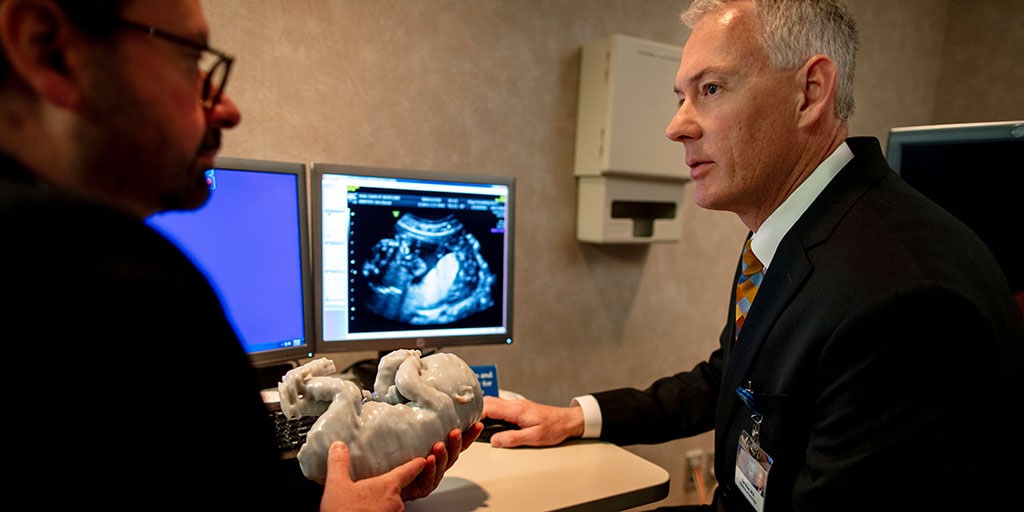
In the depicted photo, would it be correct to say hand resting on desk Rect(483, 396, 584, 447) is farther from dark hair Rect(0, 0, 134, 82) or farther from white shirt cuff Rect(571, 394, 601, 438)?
dark hair Rect(0, 0, 134, 82)

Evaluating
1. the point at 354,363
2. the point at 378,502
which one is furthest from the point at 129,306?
the point at 354,363

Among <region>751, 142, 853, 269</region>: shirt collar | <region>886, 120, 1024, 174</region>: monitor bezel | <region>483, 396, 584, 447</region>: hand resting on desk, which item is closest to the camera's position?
<region>751, 142, 853, 269</region>: shirt collar

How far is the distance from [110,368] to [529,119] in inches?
63.4

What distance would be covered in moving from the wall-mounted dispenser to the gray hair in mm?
697

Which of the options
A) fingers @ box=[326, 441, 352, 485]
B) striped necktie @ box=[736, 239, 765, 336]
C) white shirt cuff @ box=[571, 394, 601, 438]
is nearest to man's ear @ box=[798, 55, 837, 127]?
striped necktie @ box=[736, 239, 765, 336]

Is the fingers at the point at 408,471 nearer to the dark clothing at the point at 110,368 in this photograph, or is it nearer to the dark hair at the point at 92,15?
the dark clothing at the point at 110,368

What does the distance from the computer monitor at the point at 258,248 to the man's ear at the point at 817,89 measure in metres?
1.03

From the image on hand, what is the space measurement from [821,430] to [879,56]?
243 cm

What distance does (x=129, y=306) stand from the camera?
374mm

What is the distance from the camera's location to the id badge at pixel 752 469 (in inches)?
37.4

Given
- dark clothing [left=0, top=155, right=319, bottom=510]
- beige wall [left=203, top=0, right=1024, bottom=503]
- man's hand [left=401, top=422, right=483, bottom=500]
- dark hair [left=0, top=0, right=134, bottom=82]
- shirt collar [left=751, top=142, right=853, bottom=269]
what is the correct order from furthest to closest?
beige wall [left=203, top=0, right=1024, bottom=503], shirt collar [left=751, top=142, right=853, bottom=269], man's hand [left=401, top=422, right=483, bottom=500], dark hair [left=0, top=0, right=134, bottom=82], dark clothing [left=0, top=155, right=319, bottom=510]

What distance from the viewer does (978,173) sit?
1.44 metres

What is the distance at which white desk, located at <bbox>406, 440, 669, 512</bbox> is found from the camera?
0.99 metres

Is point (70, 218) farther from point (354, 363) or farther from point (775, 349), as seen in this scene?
point (354, 363)
